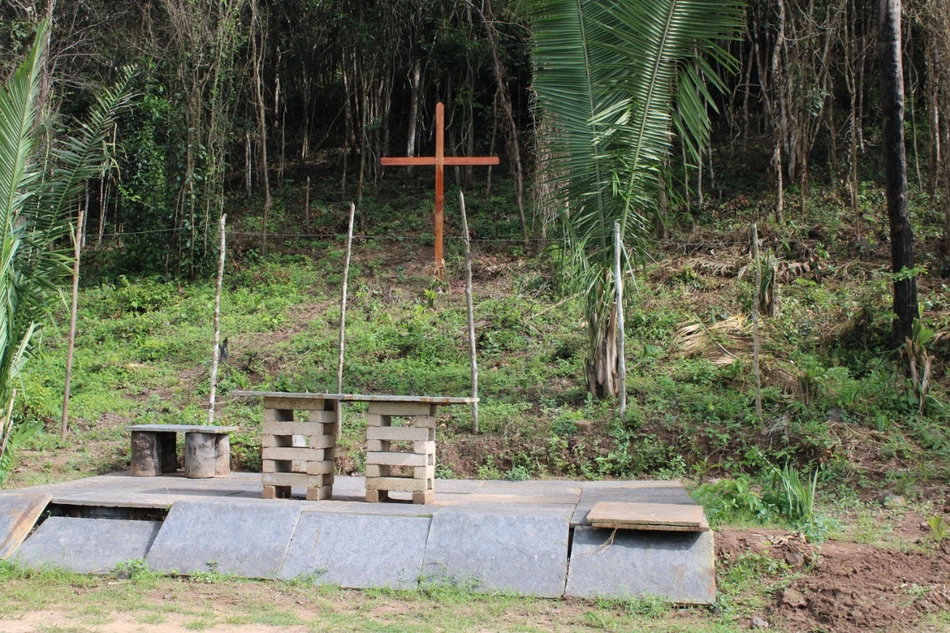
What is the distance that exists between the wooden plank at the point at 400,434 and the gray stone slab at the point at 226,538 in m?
0.74

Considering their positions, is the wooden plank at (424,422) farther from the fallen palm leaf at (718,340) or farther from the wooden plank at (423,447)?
the fallen palm leaf at (718,340)

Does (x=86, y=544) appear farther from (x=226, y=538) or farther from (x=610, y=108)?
(x=610, y=108)

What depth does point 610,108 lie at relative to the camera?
8.66m

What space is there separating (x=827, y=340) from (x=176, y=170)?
38.9 ft

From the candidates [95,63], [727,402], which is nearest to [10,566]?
[727,402]

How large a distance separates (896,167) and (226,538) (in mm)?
8055

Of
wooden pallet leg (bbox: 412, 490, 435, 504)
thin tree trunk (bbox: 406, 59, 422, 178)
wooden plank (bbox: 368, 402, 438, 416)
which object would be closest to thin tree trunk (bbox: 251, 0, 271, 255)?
thin tree trunk (bbox: 406, 59, 422, 178)

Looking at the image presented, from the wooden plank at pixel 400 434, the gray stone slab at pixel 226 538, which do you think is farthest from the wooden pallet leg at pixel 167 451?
the wooden plank at pixel 400 434

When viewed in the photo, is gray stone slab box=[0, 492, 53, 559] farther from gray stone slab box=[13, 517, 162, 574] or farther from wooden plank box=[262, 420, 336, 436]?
wooden plank box=[262, 420, 336, 436]

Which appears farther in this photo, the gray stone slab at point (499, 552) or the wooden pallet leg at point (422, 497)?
the wooden pallet leg at point (422, 497)

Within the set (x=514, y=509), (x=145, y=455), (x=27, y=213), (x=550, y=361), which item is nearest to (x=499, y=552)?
(x=514, y=509)

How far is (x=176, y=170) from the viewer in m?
15.9

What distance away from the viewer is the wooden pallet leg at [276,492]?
6.27 metres

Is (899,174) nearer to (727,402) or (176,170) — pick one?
(727,402)
